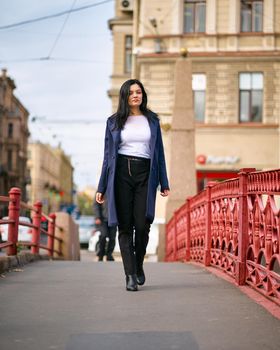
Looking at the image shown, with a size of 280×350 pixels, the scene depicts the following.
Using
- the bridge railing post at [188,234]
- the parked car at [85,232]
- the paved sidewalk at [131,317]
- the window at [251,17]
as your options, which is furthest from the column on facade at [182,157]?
the parked car at [85,232]

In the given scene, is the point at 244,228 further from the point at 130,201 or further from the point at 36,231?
the point at 36,231

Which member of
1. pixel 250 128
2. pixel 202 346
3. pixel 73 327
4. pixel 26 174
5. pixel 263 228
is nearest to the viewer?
pixel 202 346

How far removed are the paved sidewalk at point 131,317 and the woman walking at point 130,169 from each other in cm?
61

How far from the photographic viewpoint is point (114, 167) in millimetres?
6566

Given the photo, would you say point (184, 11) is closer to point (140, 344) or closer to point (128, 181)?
point (128, 181)

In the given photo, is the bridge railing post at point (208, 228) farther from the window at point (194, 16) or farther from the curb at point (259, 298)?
the window at point (194, 16)

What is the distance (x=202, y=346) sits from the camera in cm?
421

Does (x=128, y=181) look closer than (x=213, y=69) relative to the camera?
Yes

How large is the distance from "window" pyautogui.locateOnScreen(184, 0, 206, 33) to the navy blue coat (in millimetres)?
25290

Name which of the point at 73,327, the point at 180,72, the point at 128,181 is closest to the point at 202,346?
the point at 73,327

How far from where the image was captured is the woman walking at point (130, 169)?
662cm

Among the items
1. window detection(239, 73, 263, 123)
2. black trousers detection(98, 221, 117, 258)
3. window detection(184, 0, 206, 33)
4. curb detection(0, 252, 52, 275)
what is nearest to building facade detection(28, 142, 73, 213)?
window detection(184, 0, 206, 33)

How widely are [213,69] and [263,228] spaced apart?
25.4 m

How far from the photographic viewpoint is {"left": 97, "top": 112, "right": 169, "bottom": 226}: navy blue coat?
6594 millimetres
